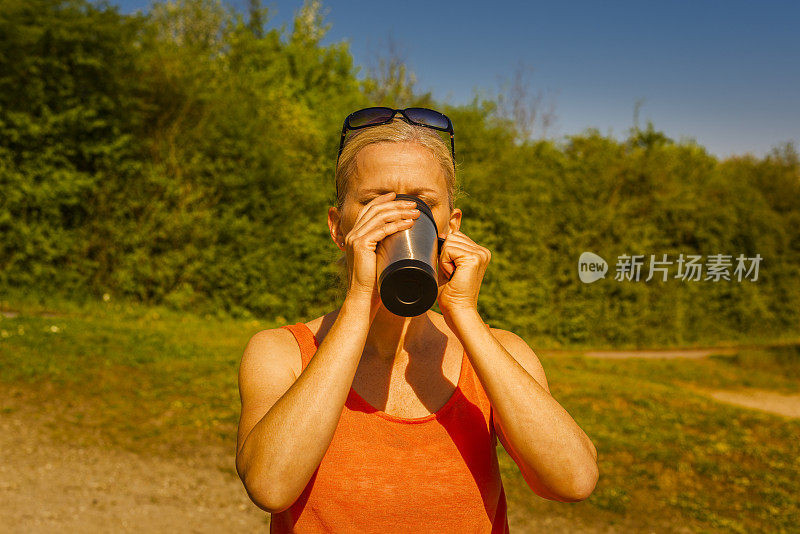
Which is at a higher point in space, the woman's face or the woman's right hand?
the woman's face

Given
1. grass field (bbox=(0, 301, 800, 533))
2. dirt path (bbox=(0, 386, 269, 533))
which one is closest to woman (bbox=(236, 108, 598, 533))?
dirt path (bbox=(0, 386, 269, 533))

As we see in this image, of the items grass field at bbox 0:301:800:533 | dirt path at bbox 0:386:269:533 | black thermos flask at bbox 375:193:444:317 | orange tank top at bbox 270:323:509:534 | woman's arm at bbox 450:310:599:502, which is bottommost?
dirt path at bbox 0:386:269:533

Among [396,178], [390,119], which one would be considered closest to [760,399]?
[390,119]

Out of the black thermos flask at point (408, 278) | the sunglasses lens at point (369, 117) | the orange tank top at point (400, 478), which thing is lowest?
the orange tank top at point (400, 478)

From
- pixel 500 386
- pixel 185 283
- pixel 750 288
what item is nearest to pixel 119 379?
pixel 185 283

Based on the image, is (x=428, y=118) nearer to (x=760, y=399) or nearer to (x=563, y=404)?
(x=563, y=404)

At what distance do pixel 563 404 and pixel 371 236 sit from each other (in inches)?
279

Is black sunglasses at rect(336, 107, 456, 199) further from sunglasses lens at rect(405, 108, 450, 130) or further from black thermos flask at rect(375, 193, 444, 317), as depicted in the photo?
black thermos flask at rect(375, 193, 444, 317)

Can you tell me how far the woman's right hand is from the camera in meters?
1.32

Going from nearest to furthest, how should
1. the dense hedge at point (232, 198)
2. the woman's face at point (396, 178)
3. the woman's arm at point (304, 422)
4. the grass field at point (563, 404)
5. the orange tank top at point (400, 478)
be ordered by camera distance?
the woman's arm at point (304, 422)
the orange tank top at point (400, 478)
the woman's face at point (396, 178)
the grass field at point (563, 404)
the dense hedge at point (232, 198)

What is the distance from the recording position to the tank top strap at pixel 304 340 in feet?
5.19

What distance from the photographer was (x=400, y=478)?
143cm

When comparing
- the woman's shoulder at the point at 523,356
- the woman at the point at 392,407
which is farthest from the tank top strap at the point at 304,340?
the woman's shoulder at the point at 523,356

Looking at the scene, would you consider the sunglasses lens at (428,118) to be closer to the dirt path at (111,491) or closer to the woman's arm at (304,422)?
the woman's arm at (304,422)
